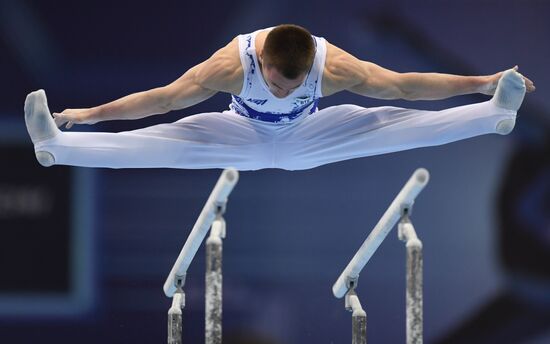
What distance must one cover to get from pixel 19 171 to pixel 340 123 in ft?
11.0

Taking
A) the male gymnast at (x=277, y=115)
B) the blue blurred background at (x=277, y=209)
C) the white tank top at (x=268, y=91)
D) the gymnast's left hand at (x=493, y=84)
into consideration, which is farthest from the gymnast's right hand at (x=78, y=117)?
the blue blurred background at (x=277, y=209)

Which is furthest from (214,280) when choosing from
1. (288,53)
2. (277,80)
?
(288,53)

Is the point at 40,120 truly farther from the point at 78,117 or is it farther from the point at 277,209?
the point at 277,209

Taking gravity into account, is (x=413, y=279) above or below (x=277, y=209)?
below

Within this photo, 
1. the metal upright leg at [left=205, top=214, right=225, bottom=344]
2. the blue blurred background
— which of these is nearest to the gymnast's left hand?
the metal upright leg at [left=205, top=214, right=225, bottom=344]

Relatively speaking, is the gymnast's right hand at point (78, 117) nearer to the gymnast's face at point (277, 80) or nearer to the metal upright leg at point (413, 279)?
the gymnast's face at point (277, 80)

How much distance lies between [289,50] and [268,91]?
1.21 feet

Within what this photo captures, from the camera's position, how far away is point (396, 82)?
175 inches

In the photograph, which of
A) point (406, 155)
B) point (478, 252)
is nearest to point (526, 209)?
point (478, 252)

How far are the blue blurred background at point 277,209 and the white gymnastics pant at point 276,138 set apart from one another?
2.39 metres

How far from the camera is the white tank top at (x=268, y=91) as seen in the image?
440cm

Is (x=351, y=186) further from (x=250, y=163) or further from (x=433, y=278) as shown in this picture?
(x=250, y=163)

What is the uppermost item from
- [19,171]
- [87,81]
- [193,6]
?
[193,6]

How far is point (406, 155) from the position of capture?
7312 millimetres
